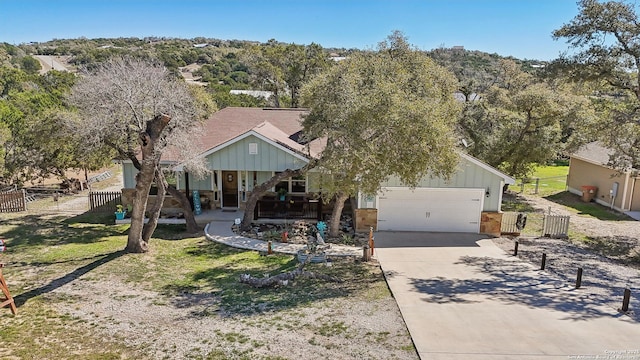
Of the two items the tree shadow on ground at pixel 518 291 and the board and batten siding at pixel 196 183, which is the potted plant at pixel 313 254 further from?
the board and batten siding at pixel 196 183

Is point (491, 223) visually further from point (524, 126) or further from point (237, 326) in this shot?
point (237, 326)

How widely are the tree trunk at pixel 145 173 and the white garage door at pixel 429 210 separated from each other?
28.0ft

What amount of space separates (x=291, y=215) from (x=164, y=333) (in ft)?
32.7

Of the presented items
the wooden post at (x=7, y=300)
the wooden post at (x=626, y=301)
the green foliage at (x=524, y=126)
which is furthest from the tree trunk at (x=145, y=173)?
the green foliage at (x=524, y=126)

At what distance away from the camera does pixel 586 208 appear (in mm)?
22734

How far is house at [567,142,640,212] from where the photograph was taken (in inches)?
854

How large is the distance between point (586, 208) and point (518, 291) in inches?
575

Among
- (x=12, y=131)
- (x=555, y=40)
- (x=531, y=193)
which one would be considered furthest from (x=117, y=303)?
(x=531, y=193)

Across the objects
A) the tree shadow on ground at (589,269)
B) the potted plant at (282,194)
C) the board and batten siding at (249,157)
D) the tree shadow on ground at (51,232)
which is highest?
the board and batten siding at (249,157)

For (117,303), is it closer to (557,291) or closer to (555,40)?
A: (557,291)

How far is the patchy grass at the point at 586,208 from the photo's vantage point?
21078mm

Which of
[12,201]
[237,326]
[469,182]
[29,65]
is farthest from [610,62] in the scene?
[29,65]

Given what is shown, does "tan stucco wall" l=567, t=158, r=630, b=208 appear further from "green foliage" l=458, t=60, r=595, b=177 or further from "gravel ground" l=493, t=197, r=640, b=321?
"gravel ground" l=493, t=197, r=640, b=321

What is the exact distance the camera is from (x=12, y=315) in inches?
350
